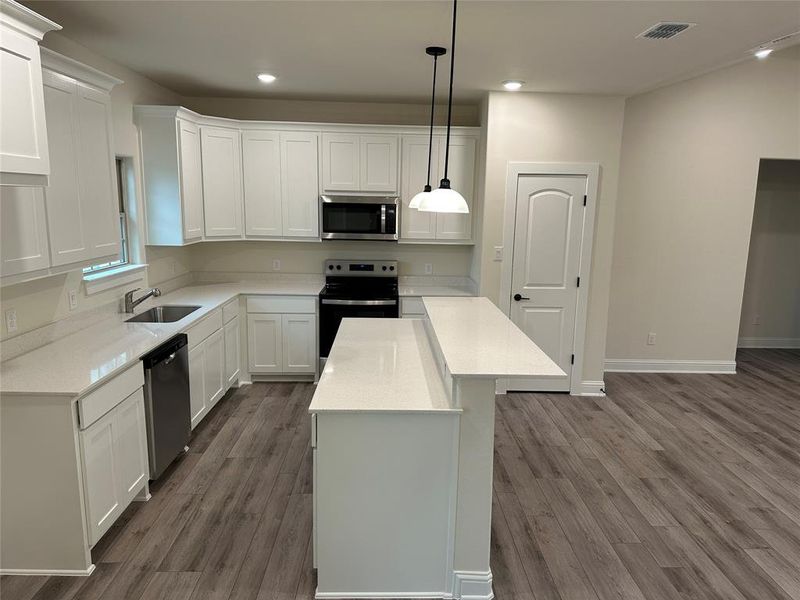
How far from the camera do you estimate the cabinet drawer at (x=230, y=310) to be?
430 cm

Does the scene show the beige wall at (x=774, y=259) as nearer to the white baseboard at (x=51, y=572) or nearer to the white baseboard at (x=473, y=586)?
the white baseboard at (x=473, y=586)

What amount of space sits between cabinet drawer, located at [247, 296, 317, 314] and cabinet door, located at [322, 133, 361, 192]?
1087 mm

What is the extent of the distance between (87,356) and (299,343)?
7.26 ft

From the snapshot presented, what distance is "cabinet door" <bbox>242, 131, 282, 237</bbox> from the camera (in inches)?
189

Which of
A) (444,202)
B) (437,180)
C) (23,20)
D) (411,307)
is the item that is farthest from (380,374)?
(437,180)

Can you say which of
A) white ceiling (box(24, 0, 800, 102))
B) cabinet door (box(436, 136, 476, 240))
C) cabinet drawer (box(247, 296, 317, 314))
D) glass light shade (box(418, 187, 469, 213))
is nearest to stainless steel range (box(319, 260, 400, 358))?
cabinet drawer (box(247, 296, 317, 314))

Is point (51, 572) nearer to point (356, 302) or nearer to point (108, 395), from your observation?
point (108, 395)

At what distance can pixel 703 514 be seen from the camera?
2.96 metres

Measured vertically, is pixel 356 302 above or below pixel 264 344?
above

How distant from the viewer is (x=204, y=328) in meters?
3.80

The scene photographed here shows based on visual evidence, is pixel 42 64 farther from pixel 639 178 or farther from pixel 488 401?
pixel 639 178

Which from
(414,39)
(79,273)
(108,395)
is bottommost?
(108,395)

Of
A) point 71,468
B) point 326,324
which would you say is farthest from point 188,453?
point 326,324

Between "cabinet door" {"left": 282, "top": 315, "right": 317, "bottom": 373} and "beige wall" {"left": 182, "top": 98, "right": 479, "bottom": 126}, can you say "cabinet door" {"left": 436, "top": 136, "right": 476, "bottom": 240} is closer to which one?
"beige wall" {"left": 182, "top": 98, "right": 479, "bottom": 126}
